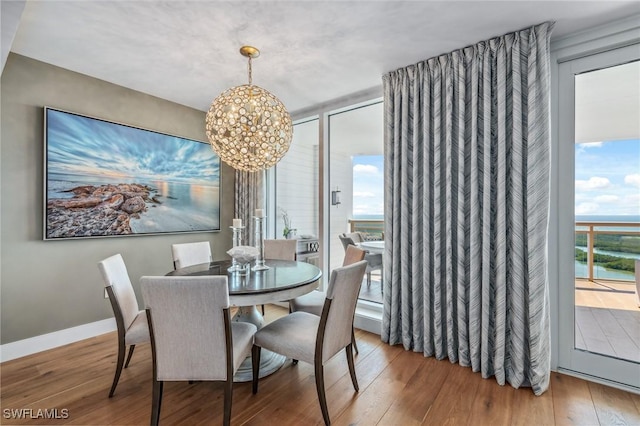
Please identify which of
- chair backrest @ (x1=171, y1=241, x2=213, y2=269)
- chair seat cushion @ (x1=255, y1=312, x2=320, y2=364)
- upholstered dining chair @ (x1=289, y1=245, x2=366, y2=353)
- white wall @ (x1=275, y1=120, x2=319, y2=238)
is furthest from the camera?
white wall @ (x1=275, y1=120, x2=319, y2=238)

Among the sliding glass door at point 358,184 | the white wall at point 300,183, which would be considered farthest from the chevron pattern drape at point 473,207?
the white wall at point 300,183

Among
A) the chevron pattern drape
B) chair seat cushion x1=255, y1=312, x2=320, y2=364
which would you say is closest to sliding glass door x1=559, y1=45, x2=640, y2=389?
the chevron pattern drape

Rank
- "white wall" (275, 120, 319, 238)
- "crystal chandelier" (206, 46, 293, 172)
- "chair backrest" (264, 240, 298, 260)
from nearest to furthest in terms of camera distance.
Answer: "crystal chandelier" (206, 46, 293, 172)
"chair backrest" (264, 240, 298, 260)
"white wall" (275, 120, 319, 238)

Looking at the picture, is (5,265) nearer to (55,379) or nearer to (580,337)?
(55,379)

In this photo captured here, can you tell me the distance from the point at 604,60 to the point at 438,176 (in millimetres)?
1408

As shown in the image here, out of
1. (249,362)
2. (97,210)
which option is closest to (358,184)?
(249,362)

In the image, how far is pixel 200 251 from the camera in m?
3.27

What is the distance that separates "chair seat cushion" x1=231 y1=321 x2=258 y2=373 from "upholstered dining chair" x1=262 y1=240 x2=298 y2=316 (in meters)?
1.45

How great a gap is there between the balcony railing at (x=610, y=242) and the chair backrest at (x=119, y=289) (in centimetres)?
343

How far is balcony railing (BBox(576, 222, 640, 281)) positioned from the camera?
2.23 metres

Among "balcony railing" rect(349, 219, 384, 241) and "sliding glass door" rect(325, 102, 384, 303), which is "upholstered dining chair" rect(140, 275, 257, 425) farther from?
"balcony railing" rect(349, 219, 384, 241)

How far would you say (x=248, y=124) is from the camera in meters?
2.37

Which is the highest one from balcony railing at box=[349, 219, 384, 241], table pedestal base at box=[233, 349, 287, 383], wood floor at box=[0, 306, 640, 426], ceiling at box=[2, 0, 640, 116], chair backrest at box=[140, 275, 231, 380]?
ceiling at box=[2, 0, 640, 116]

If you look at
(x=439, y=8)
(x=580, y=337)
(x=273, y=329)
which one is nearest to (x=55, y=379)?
(x=273, y=329)
